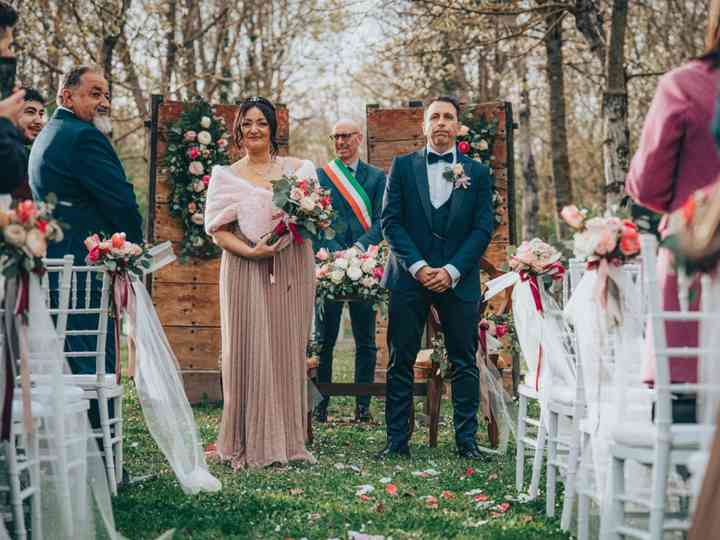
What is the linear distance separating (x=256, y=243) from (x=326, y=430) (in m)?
2.22

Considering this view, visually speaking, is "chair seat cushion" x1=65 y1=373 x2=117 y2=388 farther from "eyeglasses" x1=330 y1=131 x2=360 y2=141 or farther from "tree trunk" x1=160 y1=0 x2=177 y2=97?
"tree trunk" x1=160 y1=0 x2=177 y2=97

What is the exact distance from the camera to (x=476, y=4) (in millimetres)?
12523

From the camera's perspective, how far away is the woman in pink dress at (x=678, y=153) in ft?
11.7

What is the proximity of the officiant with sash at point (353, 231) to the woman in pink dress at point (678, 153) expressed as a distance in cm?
477

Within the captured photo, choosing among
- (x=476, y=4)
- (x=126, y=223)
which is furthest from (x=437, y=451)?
(x=476, y=4)

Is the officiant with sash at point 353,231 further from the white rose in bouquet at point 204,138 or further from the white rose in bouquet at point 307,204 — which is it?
the white rose in bouquet at point 307,204

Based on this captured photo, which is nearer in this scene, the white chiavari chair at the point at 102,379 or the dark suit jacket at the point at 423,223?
the white chiavari chair at the point at 102,379

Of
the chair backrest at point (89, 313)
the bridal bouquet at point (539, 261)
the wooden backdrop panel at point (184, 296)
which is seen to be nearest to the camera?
the chair backrest at point (89, 313)

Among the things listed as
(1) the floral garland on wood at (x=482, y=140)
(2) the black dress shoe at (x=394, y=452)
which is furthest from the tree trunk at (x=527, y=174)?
(2) the black dress shoe at (x=394, y=452)

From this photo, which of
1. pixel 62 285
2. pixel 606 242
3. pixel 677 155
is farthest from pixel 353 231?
pixel 677 155

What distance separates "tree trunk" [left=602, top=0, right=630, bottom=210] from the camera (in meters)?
10.4

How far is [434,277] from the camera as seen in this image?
6.57 meters

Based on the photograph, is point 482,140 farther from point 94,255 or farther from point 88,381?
point 88,381

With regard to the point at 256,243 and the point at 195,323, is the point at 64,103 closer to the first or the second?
the point at 256,243
